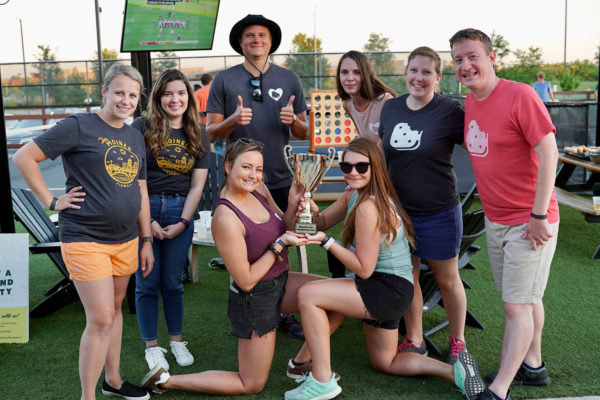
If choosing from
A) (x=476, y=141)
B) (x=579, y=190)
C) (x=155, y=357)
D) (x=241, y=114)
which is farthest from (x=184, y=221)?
(x=579, y=190)

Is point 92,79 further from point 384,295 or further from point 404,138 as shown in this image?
point 384,295

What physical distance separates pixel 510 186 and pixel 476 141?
0.89 ft

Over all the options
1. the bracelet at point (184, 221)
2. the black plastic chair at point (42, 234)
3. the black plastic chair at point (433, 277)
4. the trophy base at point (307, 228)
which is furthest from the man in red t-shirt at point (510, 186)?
the black plastic chair at point (42, 234)

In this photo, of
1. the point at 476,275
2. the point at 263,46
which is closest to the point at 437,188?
the point at 263,46

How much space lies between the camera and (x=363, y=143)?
296cm

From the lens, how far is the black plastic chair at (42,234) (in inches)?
166

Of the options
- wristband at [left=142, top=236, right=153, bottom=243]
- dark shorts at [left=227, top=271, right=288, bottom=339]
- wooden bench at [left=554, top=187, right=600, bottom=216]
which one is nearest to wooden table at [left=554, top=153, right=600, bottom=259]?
wooden bench at [left=554, top=187, right=600, bottom=216]

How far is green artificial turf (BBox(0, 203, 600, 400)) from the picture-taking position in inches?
122

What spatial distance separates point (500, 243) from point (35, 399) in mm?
2543

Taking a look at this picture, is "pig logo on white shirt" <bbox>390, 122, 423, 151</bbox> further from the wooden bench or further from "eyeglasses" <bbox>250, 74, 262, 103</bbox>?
the wooden bench

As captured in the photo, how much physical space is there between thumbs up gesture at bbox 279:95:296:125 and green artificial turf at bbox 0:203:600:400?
1.45 meters

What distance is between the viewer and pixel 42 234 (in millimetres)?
4266

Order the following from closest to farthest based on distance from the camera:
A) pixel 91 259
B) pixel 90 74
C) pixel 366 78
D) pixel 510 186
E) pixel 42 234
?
pixel 91 259 → pixel 510 186 → pixel 366 78 → pixel 42 234 → pixel 90 74

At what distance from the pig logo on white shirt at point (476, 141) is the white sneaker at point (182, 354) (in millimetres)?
2018
